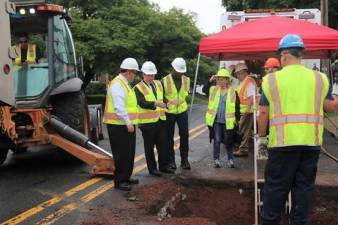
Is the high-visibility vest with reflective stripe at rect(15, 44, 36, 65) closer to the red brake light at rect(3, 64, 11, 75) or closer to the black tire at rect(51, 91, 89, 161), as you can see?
the black tire at rect(51, 91, 89, 161)

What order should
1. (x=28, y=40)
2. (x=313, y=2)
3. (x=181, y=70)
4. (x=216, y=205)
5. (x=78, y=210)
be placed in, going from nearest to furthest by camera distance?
(x=78, y=210) → (x=216, y=205) → (x=181, y=70) → (x=28, y=40) → (x=313, y=2)

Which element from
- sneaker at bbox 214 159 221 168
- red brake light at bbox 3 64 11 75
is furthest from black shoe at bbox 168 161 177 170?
red brake light at bbox 3 64 11 75

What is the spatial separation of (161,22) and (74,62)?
18536 mm

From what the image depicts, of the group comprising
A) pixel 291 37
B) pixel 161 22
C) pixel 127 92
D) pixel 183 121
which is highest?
pixel 161 22

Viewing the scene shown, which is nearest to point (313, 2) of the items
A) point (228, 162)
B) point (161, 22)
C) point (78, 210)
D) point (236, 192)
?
point (161, 22)

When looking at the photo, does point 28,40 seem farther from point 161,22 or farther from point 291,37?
point 161,22

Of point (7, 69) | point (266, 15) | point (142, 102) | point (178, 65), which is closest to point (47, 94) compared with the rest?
point (142, 102)

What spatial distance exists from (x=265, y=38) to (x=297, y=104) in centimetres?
426

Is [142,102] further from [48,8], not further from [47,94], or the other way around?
[48,8]

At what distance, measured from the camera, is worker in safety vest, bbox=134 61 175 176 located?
8.12 metres

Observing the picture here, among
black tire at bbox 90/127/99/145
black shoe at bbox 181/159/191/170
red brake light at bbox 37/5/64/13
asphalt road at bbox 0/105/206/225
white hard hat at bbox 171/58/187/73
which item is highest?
red brake light at bbox 37/5/64/13

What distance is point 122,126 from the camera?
24.3 feet

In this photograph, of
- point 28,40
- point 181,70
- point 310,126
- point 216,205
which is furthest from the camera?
point 28,40

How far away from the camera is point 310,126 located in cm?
469
